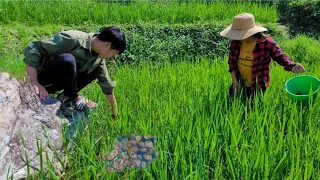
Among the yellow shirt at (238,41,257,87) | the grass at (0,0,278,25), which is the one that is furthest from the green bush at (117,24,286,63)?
the yellow shirt at (238,41,257,87)

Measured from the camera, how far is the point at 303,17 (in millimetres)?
7766

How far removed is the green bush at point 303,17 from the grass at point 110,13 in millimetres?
939

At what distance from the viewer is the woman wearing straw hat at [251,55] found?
2.55 metres

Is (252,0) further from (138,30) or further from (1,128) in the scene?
(1,128)

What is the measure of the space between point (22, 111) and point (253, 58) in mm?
1560

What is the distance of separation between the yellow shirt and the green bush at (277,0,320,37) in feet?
16.9

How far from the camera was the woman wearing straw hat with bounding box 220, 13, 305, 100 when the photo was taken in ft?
8.38

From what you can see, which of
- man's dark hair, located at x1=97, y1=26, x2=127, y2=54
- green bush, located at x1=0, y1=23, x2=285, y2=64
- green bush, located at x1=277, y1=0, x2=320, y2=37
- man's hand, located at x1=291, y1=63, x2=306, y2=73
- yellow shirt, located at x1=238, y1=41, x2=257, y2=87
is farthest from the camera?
green bush, located at x1=277, y1=0, x2=320, y2=37

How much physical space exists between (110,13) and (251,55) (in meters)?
4.16

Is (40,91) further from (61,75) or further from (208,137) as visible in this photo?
(208,137)

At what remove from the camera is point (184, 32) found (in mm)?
6062

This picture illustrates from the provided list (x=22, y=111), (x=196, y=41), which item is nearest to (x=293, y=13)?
(x=196, y=41)

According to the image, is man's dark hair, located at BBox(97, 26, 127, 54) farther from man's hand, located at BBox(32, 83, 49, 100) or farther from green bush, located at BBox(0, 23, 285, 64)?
green bush, located at BBox(0, 23, 285, 64)

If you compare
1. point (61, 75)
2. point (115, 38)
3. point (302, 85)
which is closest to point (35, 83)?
point (61, 75)
